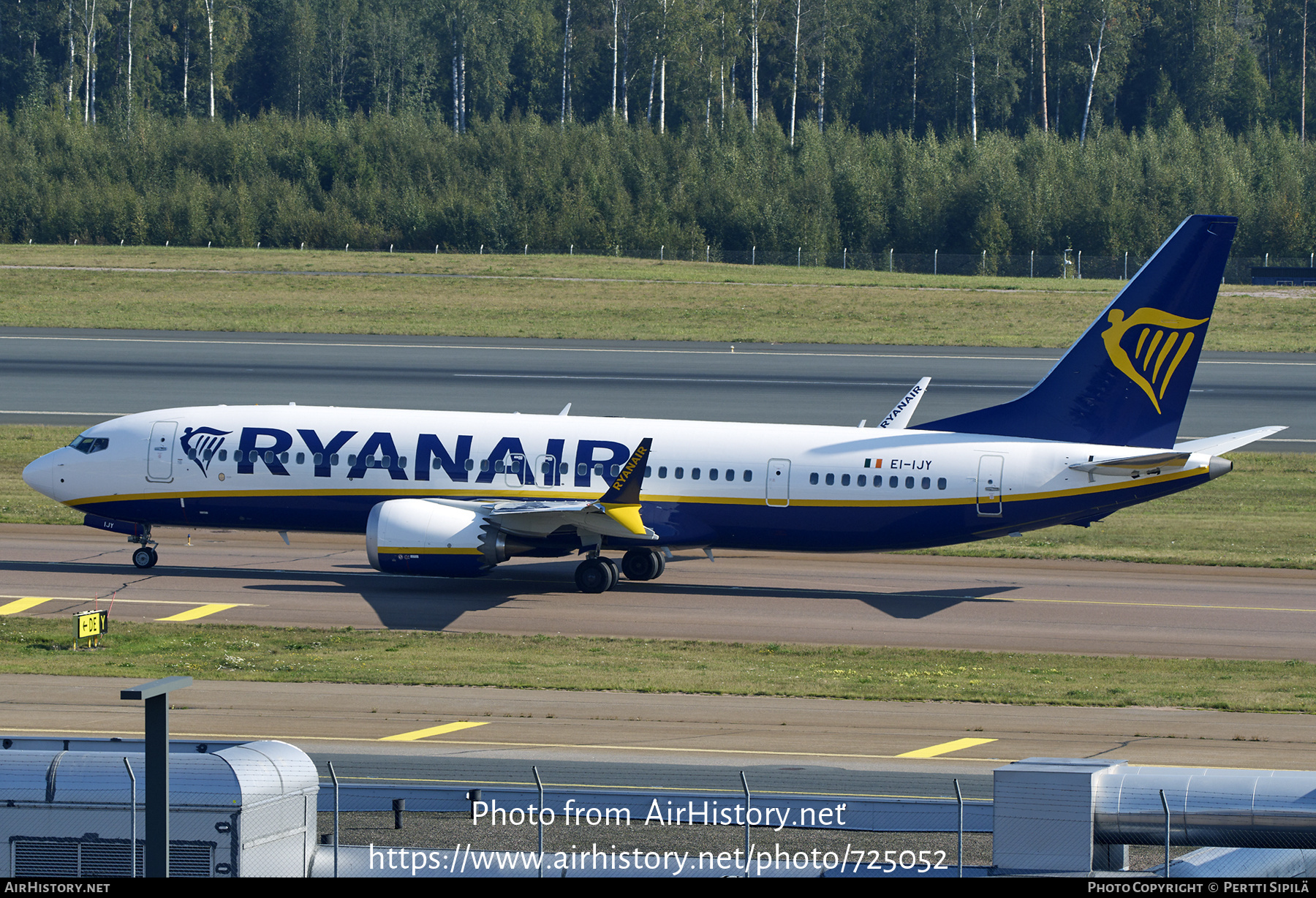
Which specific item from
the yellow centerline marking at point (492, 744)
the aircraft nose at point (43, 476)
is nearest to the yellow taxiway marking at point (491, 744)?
the yellow centerline marking at point (492, 744)

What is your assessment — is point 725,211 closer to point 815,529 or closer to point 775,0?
point 775,0

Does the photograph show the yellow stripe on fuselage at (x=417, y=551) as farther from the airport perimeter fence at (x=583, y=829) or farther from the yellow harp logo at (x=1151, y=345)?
the yellow harp logo at (x=1151, y=345)

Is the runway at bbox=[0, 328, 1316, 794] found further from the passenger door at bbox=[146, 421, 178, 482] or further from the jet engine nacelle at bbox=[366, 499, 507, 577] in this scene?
the passenger door at bbox=[146, 421, 178, 482]

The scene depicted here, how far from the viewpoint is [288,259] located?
130 metres

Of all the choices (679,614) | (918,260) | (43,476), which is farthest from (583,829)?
(918,260)

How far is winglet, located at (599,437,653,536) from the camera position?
3678cm

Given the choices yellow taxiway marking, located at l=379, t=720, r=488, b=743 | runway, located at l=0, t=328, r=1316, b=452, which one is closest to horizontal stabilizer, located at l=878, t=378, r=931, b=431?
runway, located at l=0, t=328, r=1316, b=452

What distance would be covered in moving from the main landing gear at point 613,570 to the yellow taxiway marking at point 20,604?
13723 mm

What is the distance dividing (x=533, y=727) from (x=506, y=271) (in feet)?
327

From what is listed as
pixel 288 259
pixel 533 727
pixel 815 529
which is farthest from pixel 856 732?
pixel 288 259

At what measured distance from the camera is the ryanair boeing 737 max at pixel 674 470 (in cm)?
3762

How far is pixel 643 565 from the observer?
1612 inches

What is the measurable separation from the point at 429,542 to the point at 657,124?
14628cm

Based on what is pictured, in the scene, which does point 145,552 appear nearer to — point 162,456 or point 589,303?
point 162,456
